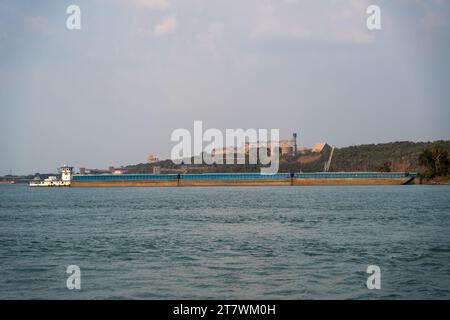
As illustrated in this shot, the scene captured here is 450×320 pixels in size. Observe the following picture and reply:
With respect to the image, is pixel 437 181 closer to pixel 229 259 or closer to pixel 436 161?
pixel 436 161

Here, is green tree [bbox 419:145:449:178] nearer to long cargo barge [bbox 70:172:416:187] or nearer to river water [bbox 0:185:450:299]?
long cargo barge [bbox 70:172:416:187]

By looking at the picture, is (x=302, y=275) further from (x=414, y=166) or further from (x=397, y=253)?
(x=414, y=166)

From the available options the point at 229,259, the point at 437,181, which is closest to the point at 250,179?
the point at 437,181

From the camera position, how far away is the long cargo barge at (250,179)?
13000 centimetres

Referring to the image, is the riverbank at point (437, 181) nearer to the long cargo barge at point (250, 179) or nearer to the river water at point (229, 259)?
the long cargo barge at point (250, 179)

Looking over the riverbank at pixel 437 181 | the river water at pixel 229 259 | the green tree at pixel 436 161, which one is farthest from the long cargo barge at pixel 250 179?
the river water at pixel 229 259

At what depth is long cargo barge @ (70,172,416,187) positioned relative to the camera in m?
130

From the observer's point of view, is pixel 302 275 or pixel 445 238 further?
pixel 445 238

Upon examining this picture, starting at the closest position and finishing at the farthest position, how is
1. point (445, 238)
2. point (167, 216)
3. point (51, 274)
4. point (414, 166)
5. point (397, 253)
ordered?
point (51, 274) < point (397, 253) < point (445, 238) < point (167, 216) < point (414, 166)

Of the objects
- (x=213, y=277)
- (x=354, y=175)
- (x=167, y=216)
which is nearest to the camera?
(x=213, y=277)

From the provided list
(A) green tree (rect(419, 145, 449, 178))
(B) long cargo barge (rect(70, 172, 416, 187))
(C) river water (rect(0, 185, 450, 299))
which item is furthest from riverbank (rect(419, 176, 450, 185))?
(C) river water (rect(0, 185, 450, 299))

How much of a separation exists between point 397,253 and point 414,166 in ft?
533

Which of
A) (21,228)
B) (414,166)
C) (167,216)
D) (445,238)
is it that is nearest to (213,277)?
(445,238)
